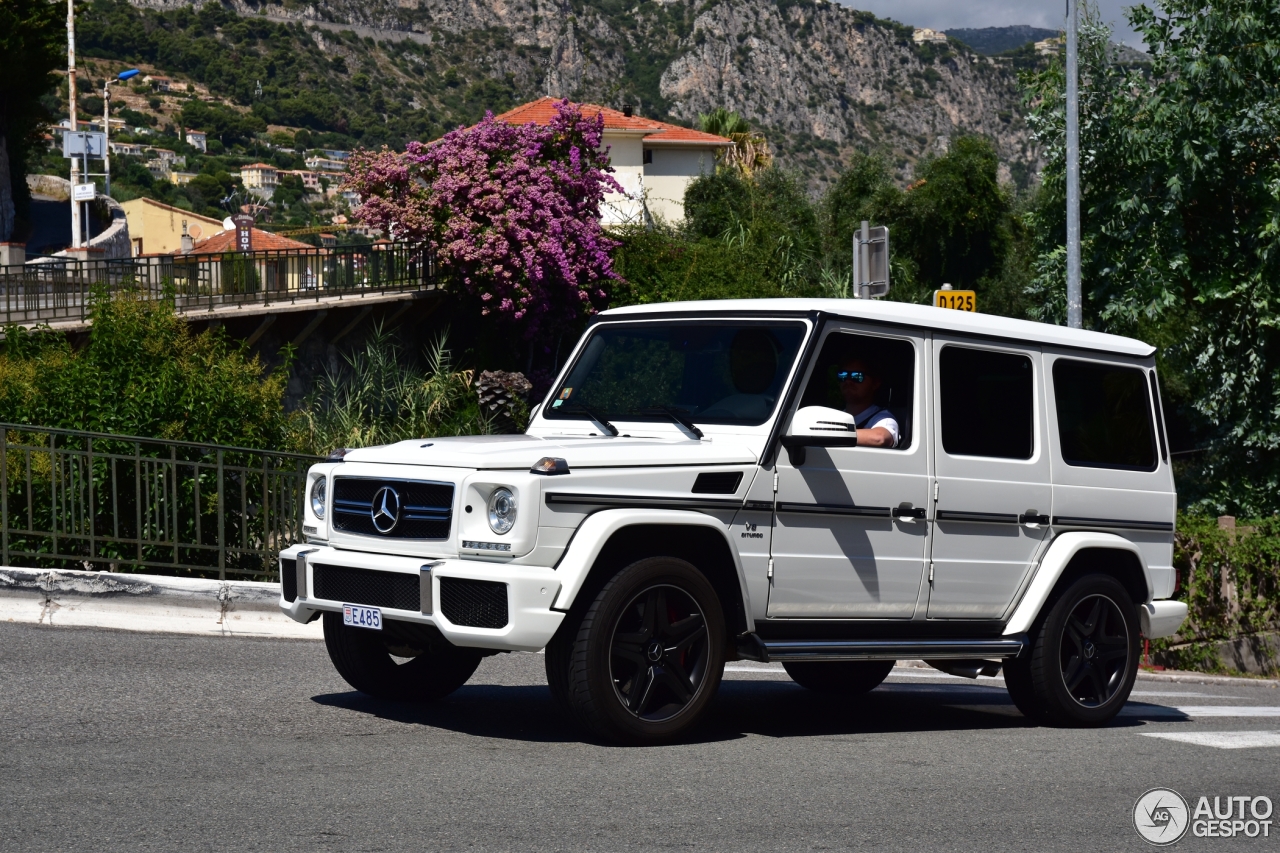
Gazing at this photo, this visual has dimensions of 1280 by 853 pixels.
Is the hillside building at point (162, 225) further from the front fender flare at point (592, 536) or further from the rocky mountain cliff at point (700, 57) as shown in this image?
the rocky mountain cliff at point (700, 57)

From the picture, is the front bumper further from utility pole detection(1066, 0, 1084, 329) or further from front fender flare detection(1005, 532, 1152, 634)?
utility pole detection(1066, 0, 1084, 329)

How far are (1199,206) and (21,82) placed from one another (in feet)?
146

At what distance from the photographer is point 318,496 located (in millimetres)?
7242

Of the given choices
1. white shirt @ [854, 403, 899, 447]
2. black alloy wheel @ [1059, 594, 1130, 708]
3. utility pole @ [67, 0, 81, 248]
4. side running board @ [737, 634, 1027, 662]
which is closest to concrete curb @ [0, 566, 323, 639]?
side running board @ [737, 634, 1027, 662]

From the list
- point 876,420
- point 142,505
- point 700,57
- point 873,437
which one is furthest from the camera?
point 700,57

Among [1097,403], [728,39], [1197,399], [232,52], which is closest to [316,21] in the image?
[232,52]

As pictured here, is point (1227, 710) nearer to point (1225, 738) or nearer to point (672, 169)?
point (1225, 738)

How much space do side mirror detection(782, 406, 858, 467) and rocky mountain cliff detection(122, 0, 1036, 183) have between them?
429ft

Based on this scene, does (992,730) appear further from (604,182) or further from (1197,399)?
(604,182)

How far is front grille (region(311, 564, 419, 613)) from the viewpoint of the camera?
6.47 metres

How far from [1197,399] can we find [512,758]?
17.1 meters

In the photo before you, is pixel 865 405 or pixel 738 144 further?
pixel 738 144

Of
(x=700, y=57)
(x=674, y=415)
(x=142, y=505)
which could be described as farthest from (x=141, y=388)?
(x=700, y=57)

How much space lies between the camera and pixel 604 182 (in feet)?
99.0
